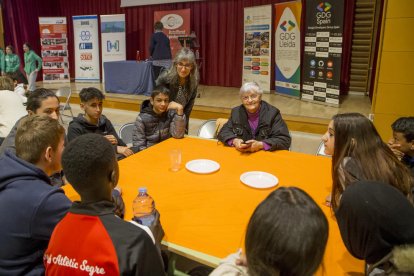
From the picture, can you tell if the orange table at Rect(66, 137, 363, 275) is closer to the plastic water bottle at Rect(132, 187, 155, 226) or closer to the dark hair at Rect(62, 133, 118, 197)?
the plastic water bottle at Rect(132, 187, 155, 226)

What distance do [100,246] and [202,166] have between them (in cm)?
121

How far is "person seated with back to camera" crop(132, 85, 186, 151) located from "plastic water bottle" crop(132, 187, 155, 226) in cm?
133

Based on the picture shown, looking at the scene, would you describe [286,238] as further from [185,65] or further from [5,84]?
[5,84]

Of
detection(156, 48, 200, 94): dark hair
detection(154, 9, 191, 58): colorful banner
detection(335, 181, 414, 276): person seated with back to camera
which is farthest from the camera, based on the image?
detection(154, 9, 191, 58): colorful banner

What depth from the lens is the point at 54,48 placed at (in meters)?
9.70

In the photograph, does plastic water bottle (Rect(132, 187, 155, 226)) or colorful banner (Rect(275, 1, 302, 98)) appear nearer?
plastic water bottle (Rect(132, 187, 155, 226))

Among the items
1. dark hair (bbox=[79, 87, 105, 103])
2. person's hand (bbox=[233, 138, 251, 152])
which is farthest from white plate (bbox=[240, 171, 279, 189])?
dark hair (bbox=[79, 87, 105, 103])

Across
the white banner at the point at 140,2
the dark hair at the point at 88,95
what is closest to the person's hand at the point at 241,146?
the dark hair at the point at 88,95

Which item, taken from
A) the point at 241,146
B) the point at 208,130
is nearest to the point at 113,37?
the point at 208,130

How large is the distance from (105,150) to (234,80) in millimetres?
7712

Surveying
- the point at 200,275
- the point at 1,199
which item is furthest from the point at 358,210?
the point at 1,199

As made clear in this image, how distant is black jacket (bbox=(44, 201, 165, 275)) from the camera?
0.99 meters

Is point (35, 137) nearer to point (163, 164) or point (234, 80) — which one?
point (163, 164)

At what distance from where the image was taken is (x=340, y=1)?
5617 millimetres
